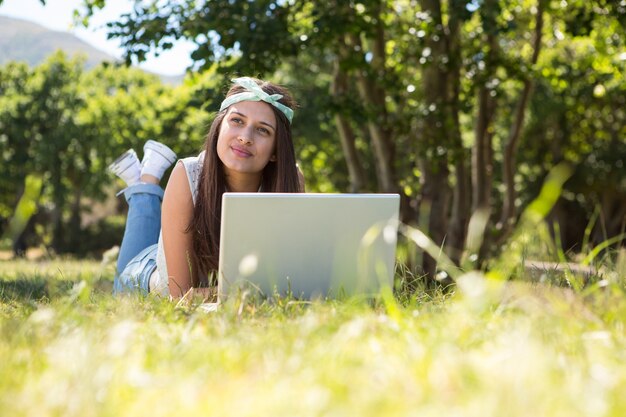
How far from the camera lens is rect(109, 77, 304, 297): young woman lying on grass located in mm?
3906

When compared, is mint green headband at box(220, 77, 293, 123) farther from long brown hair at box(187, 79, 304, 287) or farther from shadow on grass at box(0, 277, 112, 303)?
shadow on grass at box(0, 277, 112, 303)

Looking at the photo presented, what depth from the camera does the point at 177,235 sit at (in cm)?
387

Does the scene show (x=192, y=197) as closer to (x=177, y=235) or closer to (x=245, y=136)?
(x=177, y=235)

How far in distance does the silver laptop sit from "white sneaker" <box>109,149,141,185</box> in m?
2.26

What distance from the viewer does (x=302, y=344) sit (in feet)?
6.46

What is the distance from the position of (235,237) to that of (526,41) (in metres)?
11.7

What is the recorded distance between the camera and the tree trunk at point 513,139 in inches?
427

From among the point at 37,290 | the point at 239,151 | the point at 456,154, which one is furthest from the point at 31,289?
the point at 456,154

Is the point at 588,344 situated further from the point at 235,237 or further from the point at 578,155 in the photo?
the point at 578,155

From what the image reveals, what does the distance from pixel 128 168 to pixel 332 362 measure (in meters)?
3.69

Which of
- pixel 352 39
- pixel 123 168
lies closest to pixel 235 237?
pixel 123 168

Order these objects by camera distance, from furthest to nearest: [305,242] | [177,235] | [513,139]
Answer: [513,139] → [177,235] → [305,242]

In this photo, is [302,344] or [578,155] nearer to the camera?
[302,344]

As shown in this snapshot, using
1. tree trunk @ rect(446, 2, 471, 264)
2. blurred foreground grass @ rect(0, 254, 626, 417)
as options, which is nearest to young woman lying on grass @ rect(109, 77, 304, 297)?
blurred foreground grass @ rect(0, 254, 626, 417)
